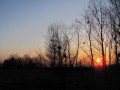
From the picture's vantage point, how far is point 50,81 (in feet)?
125

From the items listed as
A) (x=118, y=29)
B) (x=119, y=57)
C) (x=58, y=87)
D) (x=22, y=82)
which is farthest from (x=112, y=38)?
(x=22, y=82)

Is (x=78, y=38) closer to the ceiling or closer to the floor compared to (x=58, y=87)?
closer to the ceiling

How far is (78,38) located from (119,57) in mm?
14488

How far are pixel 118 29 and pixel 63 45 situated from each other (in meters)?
A: 11.3

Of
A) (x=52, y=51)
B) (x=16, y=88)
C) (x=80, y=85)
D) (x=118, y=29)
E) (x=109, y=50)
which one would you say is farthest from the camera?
(x=52, y=51)

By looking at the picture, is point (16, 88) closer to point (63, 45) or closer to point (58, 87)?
point (58, 87)

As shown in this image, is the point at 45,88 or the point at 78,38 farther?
the point at 78,38

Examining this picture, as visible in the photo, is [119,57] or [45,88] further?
[45,88]

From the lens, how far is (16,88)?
32.0 meters

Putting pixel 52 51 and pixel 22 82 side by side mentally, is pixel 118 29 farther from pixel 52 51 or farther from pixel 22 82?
pixel 52 51

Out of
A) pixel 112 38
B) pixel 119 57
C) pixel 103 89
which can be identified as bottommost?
pixel 103 89

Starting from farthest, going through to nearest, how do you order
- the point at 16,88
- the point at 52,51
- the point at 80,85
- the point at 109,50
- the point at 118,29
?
1. the point at 52,51
2. the point at 80,85
3. the point at 109,50
4. the point at 16,88
5. the point at 118,29

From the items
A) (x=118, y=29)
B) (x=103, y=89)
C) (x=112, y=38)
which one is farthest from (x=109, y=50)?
(x=118, y=29)

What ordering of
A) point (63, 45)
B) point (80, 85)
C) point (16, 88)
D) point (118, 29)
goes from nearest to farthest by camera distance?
point (118, 29) → point (16, 88) → point (63, 45) → point (80, 85)
